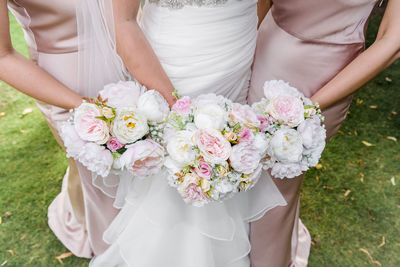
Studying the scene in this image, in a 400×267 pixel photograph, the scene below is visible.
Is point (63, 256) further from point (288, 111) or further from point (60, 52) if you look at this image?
point (288, 111)

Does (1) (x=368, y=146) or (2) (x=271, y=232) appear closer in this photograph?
(2) (x=271, y=232)

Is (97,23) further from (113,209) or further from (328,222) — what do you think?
(328,222)

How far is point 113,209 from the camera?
195 centimetres

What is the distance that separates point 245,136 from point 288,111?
201mm

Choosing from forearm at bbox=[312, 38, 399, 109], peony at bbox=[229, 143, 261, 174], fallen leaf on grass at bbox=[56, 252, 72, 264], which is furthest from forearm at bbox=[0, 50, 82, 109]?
fallen leaf on grass at bbox=[56, 252, 72, 264]

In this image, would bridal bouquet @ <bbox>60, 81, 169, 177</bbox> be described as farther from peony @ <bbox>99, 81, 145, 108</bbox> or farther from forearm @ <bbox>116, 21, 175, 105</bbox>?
forearm @ <bbox>116, 21, 175, 105</bbox>

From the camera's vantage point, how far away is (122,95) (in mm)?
1297

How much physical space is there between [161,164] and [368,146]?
2651mm

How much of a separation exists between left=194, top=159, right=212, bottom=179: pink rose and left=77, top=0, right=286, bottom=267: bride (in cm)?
45

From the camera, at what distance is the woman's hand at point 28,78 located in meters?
1.34

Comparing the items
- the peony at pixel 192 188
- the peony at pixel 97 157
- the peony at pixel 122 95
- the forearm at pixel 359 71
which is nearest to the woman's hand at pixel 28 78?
the peony at pixel 122 95

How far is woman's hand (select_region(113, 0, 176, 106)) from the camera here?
4.41ft

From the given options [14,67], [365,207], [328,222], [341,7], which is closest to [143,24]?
[14,67]

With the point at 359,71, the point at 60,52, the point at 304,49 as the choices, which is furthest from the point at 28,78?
the point at 359,71
